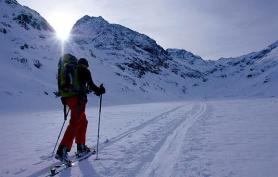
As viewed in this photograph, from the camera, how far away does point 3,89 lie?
137 feet

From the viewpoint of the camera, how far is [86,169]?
7203 mm

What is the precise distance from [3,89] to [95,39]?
451ft

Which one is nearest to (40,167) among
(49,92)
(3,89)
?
(3,89)

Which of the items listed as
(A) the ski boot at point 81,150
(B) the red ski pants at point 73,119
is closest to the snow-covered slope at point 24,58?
(A) the ski boot at point 81,150

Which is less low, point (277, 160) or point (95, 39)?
point (95, 39)

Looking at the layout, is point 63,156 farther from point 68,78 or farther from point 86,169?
point 68,78

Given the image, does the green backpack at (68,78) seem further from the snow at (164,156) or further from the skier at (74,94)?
the snow at (164,156)

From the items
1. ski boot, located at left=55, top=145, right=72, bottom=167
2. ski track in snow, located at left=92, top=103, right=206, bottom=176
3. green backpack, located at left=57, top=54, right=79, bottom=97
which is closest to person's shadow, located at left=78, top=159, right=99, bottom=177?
ski track in snow, located at left=92, top=103, right=206, bottom=176

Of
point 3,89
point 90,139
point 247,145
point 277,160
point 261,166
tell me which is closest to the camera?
point 261,166

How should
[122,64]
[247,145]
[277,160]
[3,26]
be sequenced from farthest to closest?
1. [122,64]
2. [3,26]
3. [247,145]
4. [277,160]

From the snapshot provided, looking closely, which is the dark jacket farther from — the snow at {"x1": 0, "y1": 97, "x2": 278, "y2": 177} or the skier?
the snow at {"x1": 0, "y1": 97, "x2": 278, "y2": 177}

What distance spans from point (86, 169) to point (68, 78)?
7.05ft

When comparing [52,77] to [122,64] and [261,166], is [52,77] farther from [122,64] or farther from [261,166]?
[122,64]

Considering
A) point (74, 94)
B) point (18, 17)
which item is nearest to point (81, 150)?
point (74, 94)
